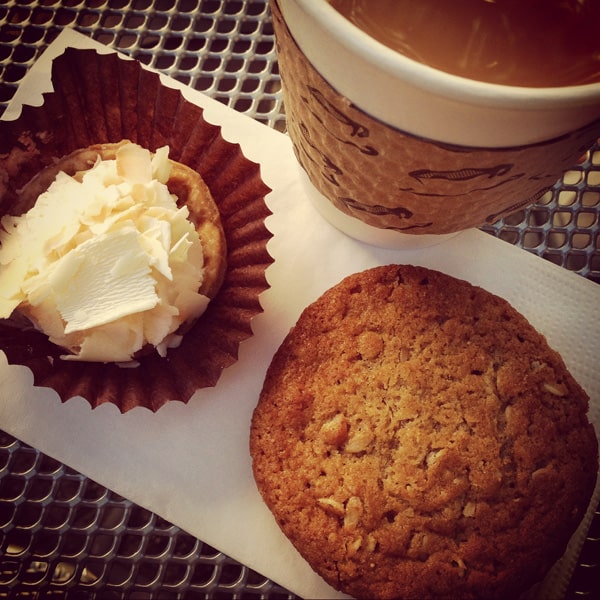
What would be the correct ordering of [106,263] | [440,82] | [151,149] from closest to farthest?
[440,82] → [106,263] → [151,149]

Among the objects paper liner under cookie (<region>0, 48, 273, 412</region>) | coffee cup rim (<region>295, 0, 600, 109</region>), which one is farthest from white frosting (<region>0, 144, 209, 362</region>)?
coffee cup rim (<region>295, 0, 600, 109</region>)

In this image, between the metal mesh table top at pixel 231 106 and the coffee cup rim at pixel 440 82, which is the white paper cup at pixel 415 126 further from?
the metal mesh table top at pixel 231 106

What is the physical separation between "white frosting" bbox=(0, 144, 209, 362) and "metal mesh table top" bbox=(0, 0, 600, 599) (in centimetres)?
18

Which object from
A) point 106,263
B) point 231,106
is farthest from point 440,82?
point 231,106

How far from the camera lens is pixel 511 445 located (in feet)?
1.85

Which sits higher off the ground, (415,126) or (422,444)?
(415,126)

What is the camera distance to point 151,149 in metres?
0.66

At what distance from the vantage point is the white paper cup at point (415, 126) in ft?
0.92

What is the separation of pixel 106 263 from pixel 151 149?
0.19 m

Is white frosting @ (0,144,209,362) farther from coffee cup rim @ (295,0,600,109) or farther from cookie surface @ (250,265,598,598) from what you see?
coffee cup rim @ (295,0,600,109)

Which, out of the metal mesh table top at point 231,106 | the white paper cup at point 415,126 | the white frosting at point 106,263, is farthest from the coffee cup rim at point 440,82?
the metal mesh table top at point 231,106

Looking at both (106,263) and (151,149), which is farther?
(151,149)

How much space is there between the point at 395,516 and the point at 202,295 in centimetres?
30

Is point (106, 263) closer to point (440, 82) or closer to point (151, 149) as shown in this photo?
point (151, 149)
